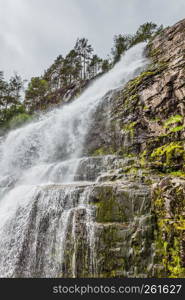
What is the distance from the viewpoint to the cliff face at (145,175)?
A: 575cm

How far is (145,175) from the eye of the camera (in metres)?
8.03

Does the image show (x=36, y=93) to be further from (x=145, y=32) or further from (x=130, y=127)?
(x=130, y=127)

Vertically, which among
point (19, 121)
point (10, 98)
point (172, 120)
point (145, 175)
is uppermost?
point (10, 98)

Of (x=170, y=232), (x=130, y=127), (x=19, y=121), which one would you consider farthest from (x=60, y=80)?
(x=170, y=232)

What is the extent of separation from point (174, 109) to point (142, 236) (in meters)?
7.07

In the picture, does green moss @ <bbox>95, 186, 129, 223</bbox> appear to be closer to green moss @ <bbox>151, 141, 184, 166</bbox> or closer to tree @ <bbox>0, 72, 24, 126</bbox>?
green moss @ <bbox>151, 141, 184, 166</bbox>

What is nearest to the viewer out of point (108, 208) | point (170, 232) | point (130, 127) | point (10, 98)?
point (170, 232)

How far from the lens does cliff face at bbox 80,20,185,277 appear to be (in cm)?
575

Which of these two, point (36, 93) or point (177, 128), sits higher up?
point (36, 93)

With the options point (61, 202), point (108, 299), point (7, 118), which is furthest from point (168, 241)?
point (7, 118)

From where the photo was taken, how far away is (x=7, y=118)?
1147 inches

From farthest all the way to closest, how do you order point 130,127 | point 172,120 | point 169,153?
point 130,127 < point 172,120 < point 169,153

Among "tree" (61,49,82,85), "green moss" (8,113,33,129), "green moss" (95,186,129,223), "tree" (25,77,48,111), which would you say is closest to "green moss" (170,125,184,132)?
"green moss" (95,186,129,223)

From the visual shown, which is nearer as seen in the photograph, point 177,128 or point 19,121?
point 177,128
